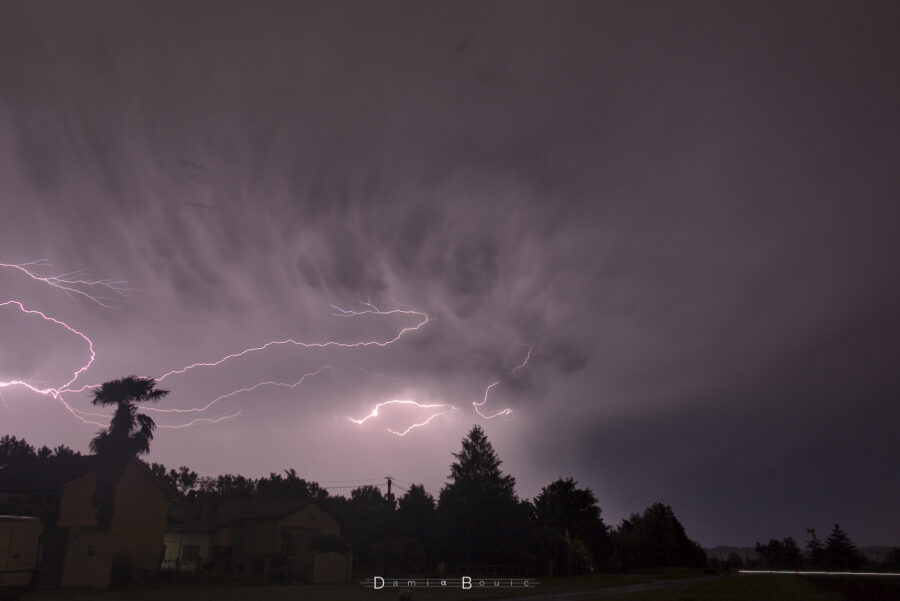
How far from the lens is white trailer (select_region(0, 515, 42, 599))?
1770cm

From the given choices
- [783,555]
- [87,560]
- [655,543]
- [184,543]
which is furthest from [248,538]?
[783,555]

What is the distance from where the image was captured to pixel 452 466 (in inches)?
2756

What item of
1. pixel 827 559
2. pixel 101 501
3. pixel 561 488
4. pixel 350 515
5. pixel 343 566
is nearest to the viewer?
pixel 101 501

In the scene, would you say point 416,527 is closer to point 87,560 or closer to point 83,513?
point 83,513

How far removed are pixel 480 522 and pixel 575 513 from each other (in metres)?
32.7

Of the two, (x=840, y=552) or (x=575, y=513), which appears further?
(x=840, y=552)

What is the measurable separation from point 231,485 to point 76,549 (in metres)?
75.9

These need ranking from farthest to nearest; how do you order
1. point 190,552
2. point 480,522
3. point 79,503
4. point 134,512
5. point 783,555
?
1. point 783,555
2. point 480,522
3. point 190,552
4. point 134,512
5. point 79,503

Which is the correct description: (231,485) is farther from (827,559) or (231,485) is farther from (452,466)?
(827,559)

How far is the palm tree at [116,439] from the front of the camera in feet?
99.0

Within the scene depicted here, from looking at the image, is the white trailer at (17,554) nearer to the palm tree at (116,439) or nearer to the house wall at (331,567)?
the palm tree at (116,439)

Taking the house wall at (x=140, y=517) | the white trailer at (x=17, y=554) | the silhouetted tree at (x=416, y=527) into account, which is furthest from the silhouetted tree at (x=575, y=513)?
the white trailer at (x=17, y=554)

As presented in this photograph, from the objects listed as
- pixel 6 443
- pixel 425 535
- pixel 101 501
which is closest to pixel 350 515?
pixel 425 535

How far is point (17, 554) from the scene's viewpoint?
1816 cm
